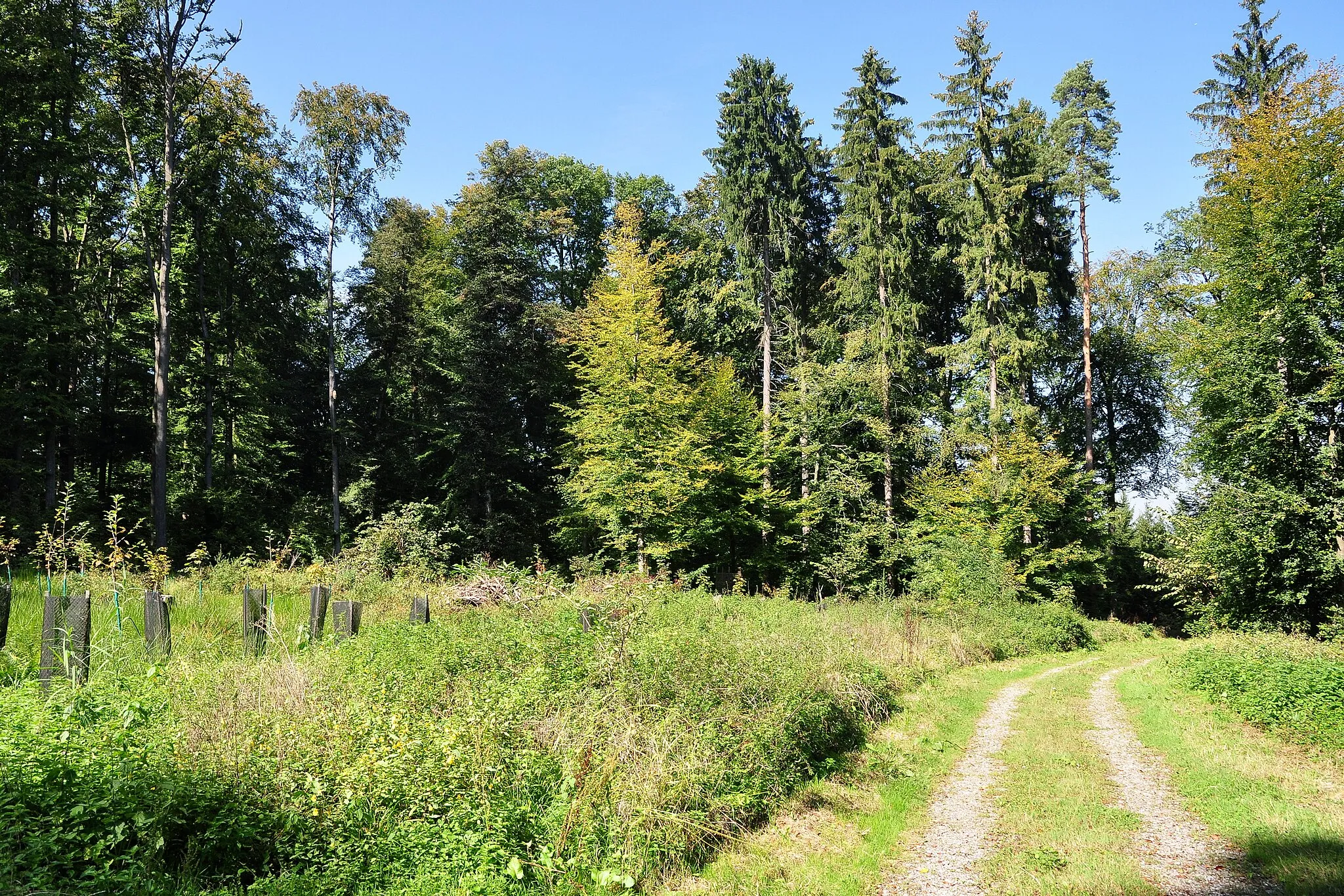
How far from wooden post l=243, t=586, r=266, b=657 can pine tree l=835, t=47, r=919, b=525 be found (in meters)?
23.0

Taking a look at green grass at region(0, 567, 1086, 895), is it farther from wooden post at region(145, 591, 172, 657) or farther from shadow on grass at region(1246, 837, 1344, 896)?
shadow on grass at region(1246, 837, 1344, 896)

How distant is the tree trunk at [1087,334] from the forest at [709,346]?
30 centimetres

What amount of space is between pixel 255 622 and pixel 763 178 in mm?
22808

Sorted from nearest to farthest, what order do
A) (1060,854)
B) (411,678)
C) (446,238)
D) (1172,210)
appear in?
(1060,854) < (411,678) < (1172,210) < (446,238)

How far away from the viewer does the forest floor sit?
502 centimetres

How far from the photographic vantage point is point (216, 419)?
24.8m

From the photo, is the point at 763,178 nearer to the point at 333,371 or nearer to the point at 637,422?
the point at 637,422

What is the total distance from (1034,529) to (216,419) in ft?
97.7

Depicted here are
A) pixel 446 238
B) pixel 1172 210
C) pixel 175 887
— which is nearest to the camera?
pixel 175 887

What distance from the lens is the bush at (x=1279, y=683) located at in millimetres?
8484

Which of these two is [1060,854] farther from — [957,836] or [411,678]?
[411,678]

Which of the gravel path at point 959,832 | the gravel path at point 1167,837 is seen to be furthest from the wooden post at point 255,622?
the gravel path at point 1167,837

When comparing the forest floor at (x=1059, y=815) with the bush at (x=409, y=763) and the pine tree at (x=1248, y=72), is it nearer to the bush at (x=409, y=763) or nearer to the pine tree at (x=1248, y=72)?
the bush at (x=409, y=763)

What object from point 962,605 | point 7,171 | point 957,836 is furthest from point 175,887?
point 7,171
